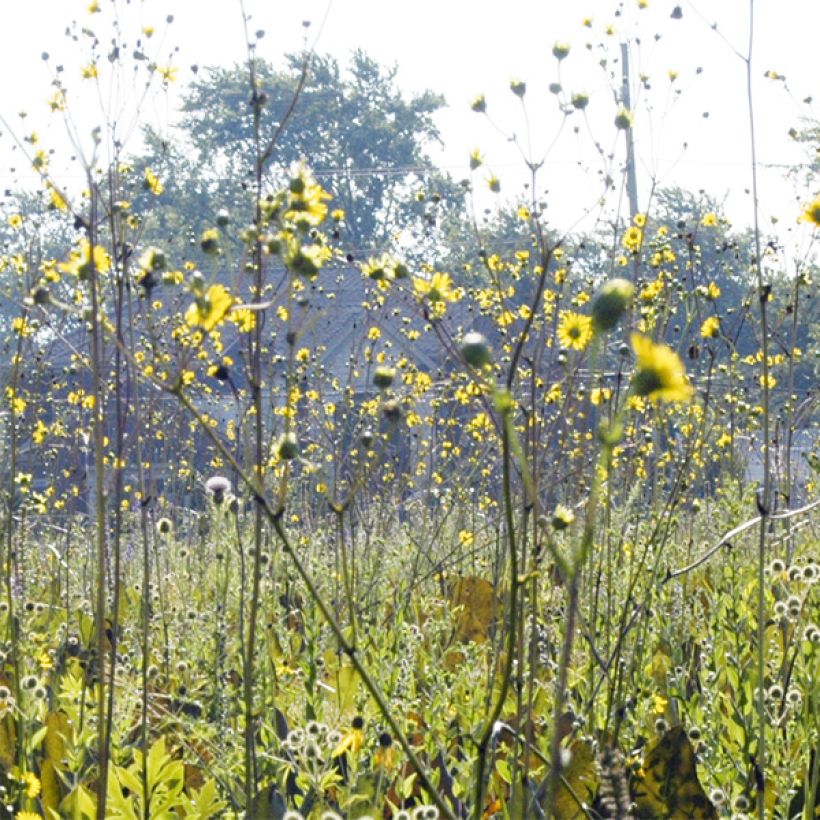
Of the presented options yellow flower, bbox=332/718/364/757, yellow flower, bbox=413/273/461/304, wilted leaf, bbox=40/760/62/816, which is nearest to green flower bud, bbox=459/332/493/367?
yellow flower, bbox=413/273/461/304

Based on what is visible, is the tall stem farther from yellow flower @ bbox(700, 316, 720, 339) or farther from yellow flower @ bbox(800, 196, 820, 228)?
yellow flower @ bbox(700, 316, 720, 339)

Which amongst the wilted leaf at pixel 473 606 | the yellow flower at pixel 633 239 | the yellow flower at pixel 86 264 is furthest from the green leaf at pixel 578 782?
the yellow flower at pixel 633 239

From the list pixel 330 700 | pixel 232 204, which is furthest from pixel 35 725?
pixel 232 204

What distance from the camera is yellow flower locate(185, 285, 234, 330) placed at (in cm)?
131

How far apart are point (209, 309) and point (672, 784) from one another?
1.39 meters

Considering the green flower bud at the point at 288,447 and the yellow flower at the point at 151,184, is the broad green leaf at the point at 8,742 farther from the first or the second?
the green flower bud at the point at 288,447

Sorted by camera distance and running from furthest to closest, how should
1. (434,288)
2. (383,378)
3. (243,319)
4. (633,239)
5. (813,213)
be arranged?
(633,239) → (243,319) → (813,213) → (434,288) → (383,378)

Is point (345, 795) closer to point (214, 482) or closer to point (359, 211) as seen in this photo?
point (214, 482)

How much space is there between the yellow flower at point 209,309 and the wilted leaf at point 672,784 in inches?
53.1

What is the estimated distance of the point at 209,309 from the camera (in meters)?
1.33

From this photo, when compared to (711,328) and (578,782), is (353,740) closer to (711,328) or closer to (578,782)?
(578,782)

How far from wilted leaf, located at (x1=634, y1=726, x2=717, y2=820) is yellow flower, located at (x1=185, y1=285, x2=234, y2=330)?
135 centimetres

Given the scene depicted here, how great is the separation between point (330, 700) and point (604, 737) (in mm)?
731

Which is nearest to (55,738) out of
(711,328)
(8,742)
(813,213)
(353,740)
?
(8,742)
